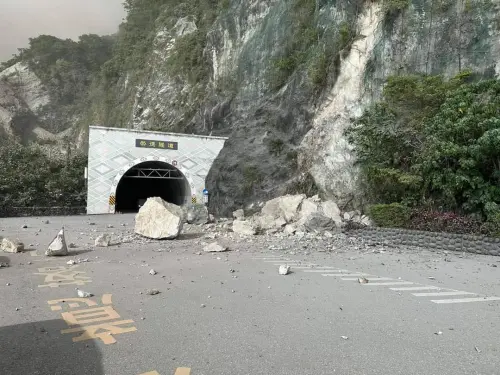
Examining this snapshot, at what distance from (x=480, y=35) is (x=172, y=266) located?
1436 centimetres

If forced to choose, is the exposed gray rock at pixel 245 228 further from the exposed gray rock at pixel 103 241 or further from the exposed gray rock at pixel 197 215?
the exposed gray rock at pixel 103 241

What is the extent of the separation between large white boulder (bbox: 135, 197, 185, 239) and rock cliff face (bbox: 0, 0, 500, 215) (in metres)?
7.62

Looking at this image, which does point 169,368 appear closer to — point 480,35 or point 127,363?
point 127,363

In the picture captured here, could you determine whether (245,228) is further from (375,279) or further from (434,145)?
(375,279)

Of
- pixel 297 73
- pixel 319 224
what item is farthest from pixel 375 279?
pixel 297 73

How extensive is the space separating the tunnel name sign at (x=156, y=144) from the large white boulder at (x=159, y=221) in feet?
46.3

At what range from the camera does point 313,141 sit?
65.6ft

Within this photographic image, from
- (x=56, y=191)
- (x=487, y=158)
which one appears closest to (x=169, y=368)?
(x=487, y=158)

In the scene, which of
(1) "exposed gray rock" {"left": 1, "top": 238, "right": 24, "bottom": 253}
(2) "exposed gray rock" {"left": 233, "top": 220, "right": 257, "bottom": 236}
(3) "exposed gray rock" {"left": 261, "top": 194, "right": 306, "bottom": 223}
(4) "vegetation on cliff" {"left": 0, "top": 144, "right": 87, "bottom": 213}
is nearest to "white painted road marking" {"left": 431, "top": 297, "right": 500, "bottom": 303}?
(2) "exposed gray rock" {"left": 233, "top": 220, "right": 257, "bottom": 236}

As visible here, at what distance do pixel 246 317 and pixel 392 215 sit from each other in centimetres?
966

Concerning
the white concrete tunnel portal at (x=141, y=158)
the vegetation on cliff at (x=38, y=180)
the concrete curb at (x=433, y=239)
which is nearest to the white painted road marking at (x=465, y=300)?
the concrete curb at (x=433, y=239)

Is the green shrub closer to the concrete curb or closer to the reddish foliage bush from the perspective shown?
the reddish foliage bush

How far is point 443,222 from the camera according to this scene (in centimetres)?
1195

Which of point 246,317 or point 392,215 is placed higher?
point 392,215
